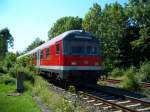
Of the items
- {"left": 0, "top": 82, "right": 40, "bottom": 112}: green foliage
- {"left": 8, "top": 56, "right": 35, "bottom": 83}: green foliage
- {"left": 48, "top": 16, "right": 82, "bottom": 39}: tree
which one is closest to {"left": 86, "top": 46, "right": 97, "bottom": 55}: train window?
{"left": 8, "top": 56, "right": 35, "bottom": 83}: green foliage

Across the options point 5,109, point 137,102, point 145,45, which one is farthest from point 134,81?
point 145,45

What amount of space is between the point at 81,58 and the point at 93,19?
2858 cm

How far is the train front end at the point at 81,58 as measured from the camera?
63.8ft

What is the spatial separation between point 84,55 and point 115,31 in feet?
63.2

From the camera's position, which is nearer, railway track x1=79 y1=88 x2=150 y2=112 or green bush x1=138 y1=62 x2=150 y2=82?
railway track x1=79 y1=88 x2=150 y2=112

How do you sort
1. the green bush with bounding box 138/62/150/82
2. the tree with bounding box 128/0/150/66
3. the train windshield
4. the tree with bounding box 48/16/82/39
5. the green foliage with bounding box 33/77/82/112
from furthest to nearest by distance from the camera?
the tree with bounding box 48/16/82/39
the tree with bounding box 128/0/150/66
the green bush with bounding box 138/62/150/82
the train windshield
the green foliage with bounding box 33/77/82/112

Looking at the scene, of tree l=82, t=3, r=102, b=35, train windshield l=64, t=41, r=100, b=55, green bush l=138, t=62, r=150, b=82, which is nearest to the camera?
train windshield l=64, t=41, r=100, b=55

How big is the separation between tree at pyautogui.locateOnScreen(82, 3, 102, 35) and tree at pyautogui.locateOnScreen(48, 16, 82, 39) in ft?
86.6

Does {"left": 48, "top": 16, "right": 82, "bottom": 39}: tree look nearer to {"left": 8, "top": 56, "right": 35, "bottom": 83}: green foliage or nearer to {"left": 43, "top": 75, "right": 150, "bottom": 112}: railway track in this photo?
{"left": 8, "top": 56, "right": 35, "bottom": 83}: green foliage

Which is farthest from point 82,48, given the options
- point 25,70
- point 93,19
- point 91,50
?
point 93,19

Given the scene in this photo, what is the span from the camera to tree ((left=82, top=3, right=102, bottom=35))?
1831 inches

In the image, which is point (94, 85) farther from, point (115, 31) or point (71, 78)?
point (115, 31)

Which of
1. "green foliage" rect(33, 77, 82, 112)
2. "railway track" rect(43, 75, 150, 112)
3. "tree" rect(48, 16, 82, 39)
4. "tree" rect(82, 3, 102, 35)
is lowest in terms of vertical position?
"railway track" rect(43, 75, 150, 112)

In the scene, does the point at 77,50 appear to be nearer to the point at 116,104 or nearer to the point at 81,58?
the point at 81,58
